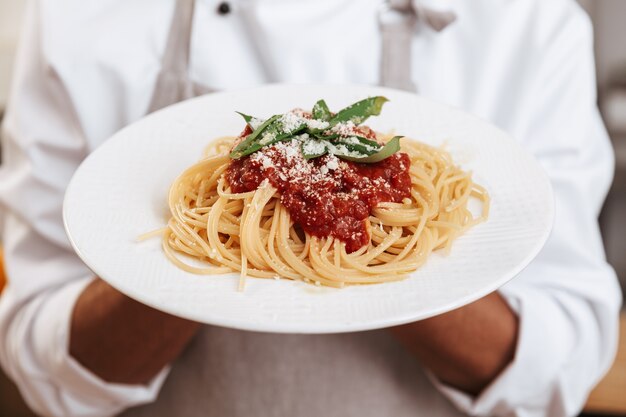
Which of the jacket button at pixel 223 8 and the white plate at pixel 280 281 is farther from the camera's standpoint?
the jacket button at pixel 223 8

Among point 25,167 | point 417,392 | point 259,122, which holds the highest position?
point 259,122

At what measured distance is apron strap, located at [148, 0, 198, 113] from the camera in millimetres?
1521

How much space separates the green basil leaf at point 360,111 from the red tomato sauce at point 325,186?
83 millimetres

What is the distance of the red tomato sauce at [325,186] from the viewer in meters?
0.98

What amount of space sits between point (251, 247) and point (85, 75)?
776 millimetres

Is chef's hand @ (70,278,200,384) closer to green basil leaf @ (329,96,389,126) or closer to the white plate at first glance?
the white plate

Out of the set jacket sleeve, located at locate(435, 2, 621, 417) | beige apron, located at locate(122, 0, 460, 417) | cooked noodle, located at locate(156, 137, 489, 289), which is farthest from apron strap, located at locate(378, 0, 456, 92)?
cooked noodle, located at locate(156, 137, 489, 289)

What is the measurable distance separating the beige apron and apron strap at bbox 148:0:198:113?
0.17ft

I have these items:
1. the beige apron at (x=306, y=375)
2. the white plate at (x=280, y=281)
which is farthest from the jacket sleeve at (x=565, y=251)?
the white plate at (x=280, y=281)

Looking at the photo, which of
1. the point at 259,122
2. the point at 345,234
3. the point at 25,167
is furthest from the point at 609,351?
the point at 25,167

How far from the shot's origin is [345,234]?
3.21 feet

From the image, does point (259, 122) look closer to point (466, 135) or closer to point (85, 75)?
point (466, 135)

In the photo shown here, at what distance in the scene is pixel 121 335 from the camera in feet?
4.61

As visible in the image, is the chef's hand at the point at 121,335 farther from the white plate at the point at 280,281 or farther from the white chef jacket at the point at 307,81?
the white plate at the point at 280,281
